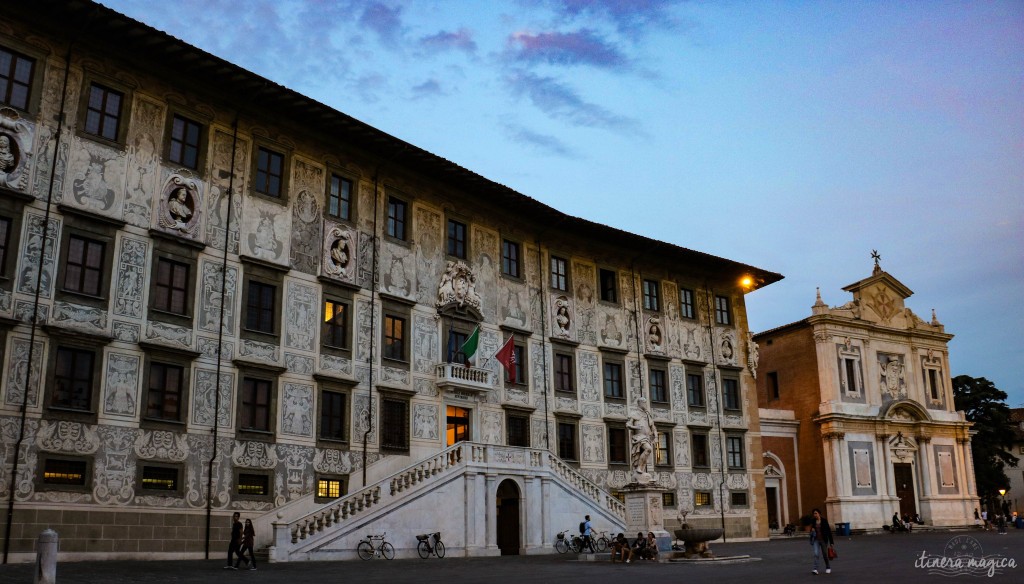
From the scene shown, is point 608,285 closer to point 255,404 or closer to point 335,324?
point 335,324

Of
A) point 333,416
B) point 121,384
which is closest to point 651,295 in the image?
point 333,416

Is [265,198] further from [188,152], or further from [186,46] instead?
[186,46]

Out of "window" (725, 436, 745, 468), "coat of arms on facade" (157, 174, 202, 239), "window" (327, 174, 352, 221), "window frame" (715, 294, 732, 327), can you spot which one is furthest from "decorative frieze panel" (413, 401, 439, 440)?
"window frame" (715, 294, 732, 327)

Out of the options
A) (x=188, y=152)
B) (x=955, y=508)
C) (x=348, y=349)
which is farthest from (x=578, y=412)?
(x=955, y=508)

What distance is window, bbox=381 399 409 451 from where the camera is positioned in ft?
92.1

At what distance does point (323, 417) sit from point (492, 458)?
18.6ft

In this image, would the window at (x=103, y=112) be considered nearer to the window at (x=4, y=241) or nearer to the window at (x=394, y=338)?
the window at (x=4, y=241)

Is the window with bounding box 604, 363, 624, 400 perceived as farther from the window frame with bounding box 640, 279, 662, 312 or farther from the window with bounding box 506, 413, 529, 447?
the window with bounding box 506, 413, 529, 447

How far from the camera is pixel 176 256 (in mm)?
23953

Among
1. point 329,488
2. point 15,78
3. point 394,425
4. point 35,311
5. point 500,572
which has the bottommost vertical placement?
point 500,572

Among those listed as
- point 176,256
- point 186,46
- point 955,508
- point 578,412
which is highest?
point 186,46

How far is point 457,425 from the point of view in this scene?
30750 mm

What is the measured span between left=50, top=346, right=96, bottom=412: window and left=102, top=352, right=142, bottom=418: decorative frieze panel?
410mm

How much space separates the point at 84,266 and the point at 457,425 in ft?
44.2
